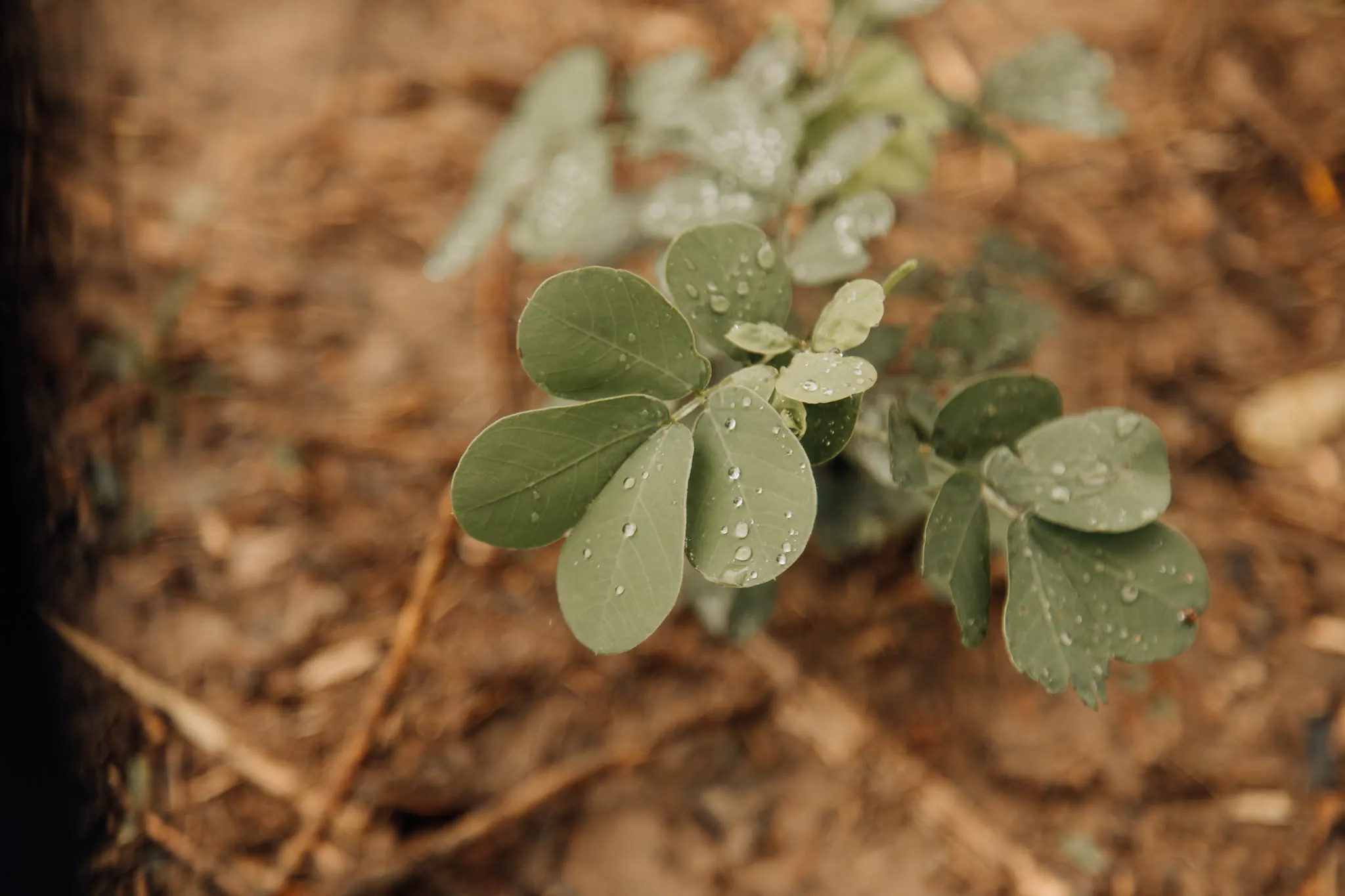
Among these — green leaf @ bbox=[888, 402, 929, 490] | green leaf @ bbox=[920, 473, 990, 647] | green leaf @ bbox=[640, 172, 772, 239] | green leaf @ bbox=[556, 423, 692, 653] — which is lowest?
green leaf @ bbox=[920, 473, 990, 647]

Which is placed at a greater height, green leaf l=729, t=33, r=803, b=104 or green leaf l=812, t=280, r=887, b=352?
green leaf l=729, t=33, r=803, b=104


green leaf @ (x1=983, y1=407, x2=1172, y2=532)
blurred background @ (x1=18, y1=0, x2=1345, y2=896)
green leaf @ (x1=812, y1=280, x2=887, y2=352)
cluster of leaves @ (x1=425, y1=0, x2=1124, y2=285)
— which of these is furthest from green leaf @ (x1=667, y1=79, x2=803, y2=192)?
blurred background @ (x1=18, y1=0, x2=1345, y2=896)

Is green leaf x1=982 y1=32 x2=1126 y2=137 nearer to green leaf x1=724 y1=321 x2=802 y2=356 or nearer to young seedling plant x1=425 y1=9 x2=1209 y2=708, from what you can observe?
young seedling plant x1=425 y1=9 x2=1209 y2=708

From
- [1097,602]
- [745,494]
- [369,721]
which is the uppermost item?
[745,494]

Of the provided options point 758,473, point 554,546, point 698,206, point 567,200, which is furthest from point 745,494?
point 554,546

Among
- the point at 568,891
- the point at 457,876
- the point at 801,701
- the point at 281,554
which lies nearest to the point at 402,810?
the point at 457,876

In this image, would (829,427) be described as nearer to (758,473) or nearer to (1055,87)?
(758,473)

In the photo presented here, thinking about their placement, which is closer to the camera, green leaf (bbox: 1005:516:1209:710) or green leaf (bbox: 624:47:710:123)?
green leaf (bbox: 1005:516:1209:710)

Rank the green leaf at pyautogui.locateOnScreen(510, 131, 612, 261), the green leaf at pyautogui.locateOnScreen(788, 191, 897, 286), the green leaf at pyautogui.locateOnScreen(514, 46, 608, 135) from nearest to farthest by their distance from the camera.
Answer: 1. the green leaf at pyautogui.locateOnScreen(788, 191, 897, 286)
2. the green leaf at pyautogui.locateOnScreen(510, 131, 612, 261)
3. the green leaf at pyautogui.locateOnScreen(514, 46, 608, 135)
